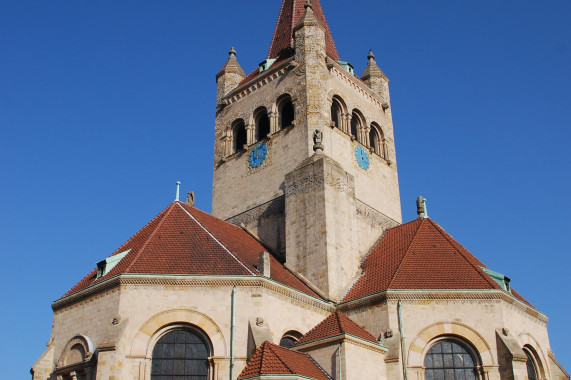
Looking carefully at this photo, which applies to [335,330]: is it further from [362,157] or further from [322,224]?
[362,157]

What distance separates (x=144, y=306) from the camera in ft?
64.2

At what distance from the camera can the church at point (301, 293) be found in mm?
19109

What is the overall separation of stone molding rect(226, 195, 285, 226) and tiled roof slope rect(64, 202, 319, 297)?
8.01ft

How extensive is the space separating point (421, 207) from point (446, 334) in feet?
22.2

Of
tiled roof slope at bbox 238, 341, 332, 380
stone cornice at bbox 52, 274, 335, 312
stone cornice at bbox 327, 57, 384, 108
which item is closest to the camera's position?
tiled roof slope at bbox 238, 341, 332, 380

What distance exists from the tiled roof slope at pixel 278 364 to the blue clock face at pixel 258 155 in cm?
1269

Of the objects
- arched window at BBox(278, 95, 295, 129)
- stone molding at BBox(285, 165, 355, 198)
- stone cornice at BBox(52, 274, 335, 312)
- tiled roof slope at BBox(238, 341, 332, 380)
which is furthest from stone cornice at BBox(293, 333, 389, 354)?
arched window at BBox(278, 95, 295, 129)

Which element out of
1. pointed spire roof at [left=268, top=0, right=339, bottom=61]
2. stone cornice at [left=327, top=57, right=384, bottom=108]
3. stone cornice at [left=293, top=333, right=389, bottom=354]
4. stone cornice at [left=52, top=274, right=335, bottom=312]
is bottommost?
stone cornice at [left=293, top=333, right=389, bottom=354]

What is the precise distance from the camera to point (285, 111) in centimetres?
3059

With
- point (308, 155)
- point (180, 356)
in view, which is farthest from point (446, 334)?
point (308, 155)

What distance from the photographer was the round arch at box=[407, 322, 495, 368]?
20125 mm

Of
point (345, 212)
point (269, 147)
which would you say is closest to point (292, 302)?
point (345, 212)

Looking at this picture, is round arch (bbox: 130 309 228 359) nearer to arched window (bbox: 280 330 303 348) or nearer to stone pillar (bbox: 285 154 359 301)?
arched window (bbox: 280 330 303 348)

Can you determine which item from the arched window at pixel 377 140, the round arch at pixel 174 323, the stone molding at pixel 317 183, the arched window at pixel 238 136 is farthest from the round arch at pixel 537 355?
the arched window at pixel 238 136
